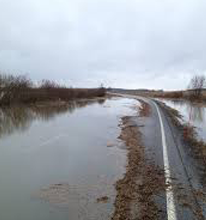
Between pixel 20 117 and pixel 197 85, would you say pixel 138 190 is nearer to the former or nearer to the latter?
pixel 20 117

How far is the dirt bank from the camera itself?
3.93 m

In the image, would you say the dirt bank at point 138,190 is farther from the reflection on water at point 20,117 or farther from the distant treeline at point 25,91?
the distant treeline at point 25,91

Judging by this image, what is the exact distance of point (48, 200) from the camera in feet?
16.1

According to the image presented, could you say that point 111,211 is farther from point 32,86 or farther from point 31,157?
point 32,86

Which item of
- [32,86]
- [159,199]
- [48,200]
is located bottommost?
[48,200]

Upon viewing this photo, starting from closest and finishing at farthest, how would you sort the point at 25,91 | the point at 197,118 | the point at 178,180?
1. the point at 178,180
2. the point at 197,118
3. the point at 25,91

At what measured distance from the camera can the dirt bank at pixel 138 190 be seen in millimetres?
3933

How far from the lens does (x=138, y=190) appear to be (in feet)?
16.0

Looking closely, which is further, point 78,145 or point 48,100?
point 48,100

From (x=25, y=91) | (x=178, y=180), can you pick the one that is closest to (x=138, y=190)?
(x=178, y=180)

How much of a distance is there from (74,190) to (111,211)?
1.41 meters

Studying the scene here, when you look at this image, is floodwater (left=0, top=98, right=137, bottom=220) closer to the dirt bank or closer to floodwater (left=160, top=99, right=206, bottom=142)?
the dirt bank

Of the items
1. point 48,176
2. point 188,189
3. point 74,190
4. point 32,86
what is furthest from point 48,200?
point 32,86

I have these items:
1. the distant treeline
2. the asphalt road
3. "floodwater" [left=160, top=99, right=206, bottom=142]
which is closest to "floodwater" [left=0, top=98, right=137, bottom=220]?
the asphalt road
